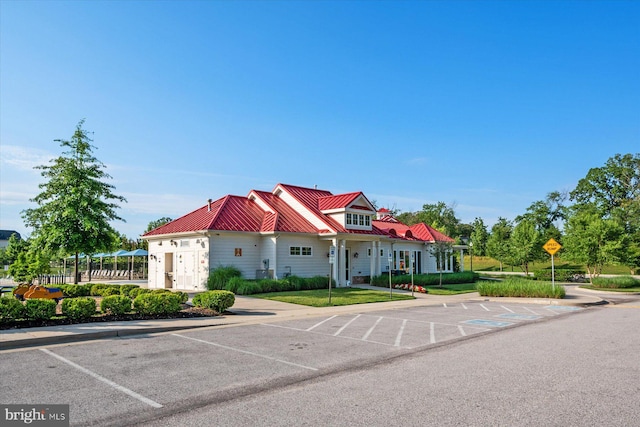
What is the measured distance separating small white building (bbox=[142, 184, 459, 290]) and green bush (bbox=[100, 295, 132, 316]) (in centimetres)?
1028

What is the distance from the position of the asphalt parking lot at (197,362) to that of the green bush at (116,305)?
3.08 meters

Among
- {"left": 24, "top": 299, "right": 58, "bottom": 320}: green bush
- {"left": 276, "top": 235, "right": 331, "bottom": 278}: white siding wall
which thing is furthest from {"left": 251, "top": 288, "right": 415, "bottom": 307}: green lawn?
{"left": 24, "top": 299, "right": 58, "bottom": 320}: green bush

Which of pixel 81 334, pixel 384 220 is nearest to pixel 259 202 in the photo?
pixel 384 220

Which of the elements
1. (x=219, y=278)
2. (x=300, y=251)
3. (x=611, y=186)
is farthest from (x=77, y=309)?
(x=611, y=186)

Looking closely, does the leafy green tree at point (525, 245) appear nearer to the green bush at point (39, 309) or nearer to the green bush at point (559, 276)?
the green bush at point (559, 276)

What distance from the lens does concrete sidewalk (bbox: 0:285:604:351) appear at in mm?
10188

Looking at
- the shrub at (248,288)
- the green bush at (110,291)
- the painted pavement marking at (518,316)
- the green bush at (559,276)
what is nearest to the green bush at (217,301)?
the shrub at (248,288)

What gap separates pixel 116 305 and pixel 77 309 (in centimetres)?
115

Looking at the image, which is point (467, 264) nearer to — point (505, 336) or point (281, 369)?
point (505, 336)

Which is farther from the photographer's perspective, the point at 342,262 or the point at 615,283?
the point at 615,283

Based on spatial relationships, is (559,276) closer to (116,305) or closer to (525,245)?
(525,245)

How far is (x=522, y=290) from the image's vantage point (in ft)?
77.2

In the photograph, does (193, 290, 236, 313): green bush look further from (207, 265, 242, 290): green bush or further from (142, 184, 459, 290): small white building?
(142, 184, 459, 290): small white building

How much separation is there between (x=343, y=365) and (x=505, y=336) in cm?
579
